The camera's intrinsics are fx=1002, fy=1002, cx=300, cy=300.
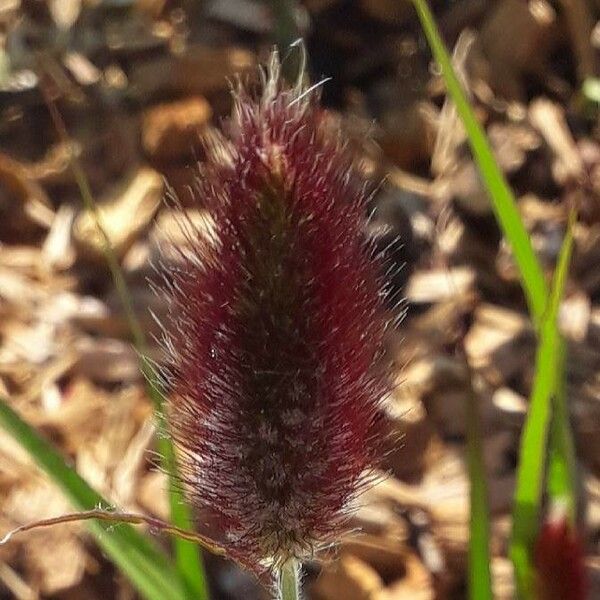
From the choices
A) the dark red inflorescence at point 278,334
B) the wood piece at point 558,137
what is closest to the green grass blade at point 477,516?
the dark red inflorescence at point 278,334

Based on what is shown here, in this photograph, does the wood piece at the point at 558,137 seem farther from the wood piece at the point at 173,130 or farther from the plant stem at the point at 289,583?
the plant stem at the point at 289,583

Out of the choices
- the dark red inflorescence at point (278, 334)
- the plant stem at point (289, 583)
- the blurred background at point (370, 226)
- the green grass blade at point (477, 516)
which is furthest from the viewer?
the blurred background at point (370, 226)

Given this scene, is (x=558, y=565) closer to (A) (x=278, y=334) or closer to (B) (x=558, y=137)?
(A) (x=278, y=334)

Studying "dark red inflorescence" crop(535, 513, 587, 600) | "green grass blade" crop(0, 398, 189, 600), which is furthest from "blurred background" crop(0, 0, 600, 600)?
"dark red inflorescence" crop(535, 513, 587, 600)

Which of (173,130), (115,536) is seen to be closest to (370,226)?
(115,536)

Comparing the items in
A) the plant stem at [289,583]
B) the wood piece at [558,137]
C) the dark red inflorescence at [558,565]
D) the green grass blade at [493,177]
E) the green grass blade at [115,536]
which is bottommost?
the plant stem at [289,583]

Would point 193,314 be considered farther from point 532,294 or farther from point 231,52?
point 231,52

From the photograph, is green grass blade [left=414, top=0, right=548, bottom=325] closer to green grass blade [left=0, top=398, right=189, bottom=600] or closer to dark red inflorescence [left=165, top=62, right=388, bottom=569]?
dark red inflorescence [left=165, top=62, right=388, bottom=569]
